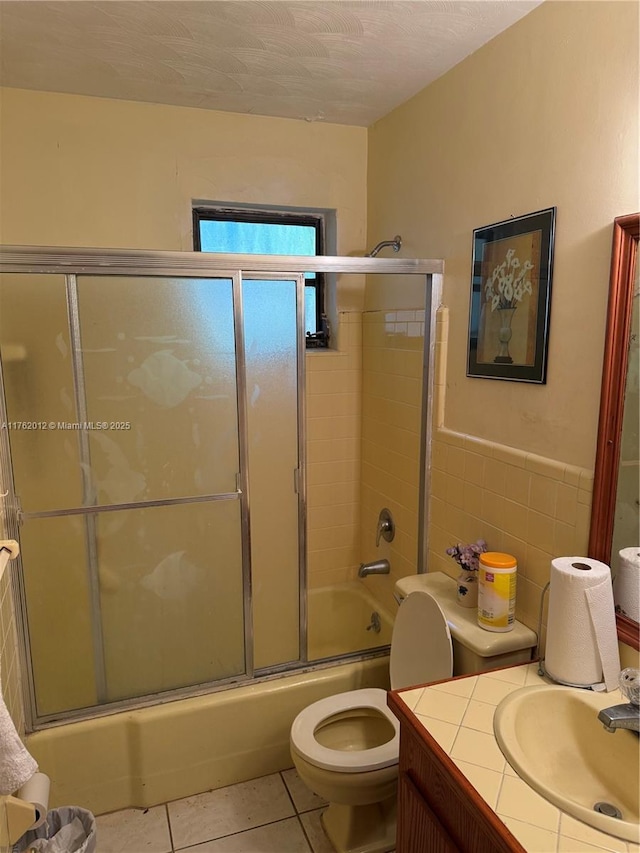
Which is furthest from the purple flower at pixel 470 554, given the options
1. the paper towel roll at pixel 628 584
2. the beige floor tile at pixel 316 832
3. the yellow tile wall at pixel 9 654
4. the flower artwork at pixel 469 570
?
the yellow tile wall at pixel 9 654

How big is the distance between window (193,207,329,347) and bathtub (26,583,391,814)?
1.50 metres

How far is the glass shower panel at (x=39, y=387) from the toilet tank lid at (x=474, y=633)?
1.27 meters

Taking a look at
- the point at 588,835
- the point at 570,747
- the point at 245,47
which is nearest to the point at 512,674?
the point at 570,747

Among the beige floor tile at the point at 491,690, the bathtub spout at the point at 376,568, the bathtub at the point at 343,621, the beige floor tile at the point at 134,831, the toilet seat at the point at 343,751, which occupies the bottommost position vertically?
the beige floor tile at the point at 134,831

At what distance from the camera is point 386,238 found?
2.48 m

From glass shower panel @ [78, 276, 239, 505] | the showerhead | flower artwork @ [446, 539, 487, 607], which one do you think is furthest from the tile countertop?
the showerhead

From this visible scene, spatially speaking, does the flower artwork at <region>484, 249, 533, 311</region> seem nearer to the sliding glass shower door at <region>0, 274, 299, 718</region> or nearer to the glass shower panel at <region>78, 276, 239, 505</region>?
the sliding glass shower door at <region>0, 274, 299, 718</region>

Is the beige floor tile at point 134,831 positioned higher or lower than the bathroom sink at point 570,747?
lower

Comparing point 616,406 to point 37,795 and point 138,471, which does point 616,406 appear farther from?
point 37,795

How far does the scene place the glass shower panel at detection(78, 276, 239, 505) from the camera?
190cm

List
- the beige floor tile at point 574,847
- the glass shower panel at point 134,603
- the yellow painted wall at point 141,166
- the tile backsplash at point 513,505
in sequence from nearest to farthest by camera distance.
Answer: the beige floor tile at point 574,847 → the tile backsplash at point 513,505 → the glass shower panel at point 134,603 → the yellow painted wall at point 141,166

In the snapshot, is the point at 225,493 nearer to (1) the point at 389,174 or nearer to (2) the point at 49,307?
(2) the point at 49,307

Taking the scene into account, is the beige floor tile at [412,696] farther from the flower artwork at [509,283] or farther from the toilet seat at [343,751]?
the flower artwork at [509,283]

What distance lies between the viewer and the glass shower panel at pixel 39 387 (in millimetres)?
1808
